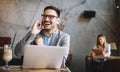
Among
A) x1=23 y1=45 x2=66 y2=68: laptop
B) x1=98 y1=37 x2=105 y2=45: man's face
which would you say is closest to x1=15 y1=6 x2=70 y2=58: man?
x1=23 y1=45 x2=66 y2=68: laptop

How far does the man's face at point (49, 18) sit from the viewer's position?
286 cm

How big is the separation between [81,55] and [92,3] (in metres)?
1.49

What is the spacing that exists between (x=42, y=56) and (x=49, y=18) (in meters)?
0.77

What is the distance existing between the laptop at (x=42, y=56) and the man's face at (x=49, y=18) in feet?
2.23

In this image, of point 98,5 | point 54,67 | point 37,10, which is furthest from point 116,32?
point 54,67

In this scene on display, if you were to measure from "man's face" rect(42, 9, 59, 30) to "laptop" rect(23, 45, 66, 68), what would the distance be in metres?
0.68

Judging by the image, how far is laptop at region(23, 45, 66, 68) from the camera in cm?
218

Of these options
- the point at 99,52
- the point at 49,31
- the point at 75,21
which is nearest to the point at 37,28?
the point at 49,31

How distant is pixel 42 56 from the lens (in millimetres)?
2238

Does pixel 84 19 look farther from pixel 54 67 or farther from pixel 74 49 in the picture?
pixel 54 67

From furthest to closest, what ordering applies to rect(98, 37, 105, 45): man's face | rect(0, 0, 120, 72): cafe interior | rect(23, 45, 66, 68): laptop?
1. rect(0, 0, 120, 72): cafe interior
2. rect(98, 37, 105, 45): man's face
3. rect(23, 45, 66, 68): laptop

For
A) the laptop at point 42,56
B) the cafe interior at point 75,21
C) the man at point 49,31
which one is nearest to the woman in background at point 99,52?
the cafe interior at point 75,21

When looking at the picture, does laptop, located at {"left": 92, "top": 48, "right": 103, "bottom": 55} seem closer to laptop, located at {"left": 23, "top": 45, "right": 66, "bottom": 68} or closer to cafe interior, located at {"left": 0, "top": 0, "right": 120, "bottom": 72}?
cafe interior, located at {"left": 0, "top": 0, "right": 120, "bottom": 72}

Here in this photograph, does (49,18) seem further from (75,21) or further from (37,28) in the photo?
(75,21)
